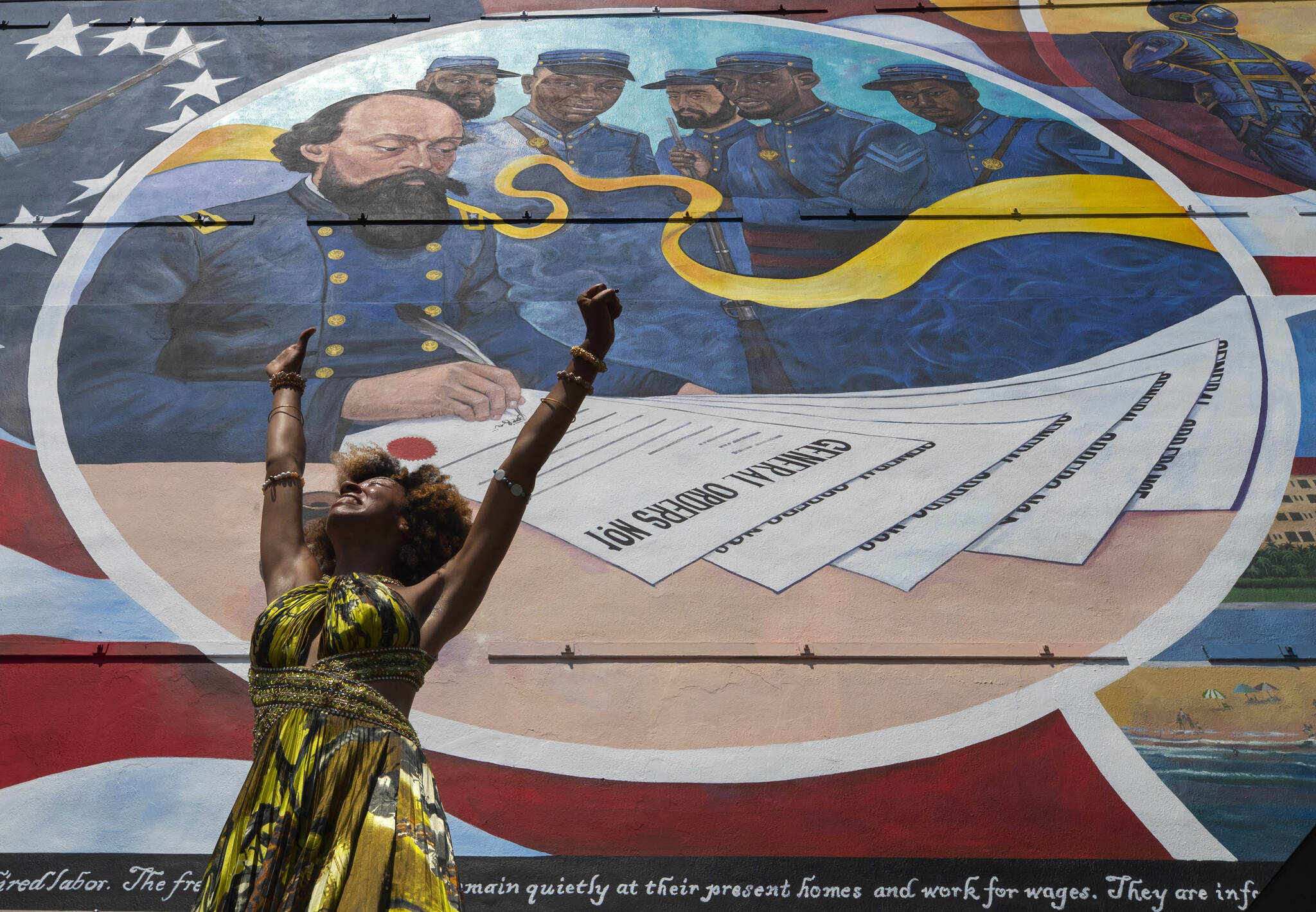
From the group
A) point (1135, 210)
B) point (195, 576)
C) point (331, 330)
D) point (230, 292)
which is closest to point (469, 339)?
point (331, 330)

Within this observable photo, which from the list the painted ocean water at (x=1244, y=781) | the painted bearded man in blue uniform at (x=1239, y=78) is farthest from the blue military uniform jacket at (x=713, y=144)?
the painted ocean water at (x=1244, y=781)

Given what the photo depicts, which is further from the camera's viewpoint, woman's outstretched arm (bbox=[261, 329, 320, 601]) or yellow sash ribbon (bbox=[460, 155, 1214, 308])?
yellow sash ribbon (bbox=[460, 155, 1214, 308])

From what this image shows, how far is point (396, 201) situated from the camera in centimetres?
646

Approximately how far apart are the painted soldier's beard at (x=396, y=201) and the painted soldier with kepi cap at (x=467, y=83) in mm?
637

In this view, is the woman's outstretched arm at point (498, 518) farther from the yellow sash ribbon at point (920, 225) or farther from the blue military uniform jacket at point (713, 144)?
the blue military uniform jacket at point (713, 144)

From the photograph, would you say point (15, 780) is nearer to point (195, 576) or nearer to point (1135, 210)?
point (195, 576)

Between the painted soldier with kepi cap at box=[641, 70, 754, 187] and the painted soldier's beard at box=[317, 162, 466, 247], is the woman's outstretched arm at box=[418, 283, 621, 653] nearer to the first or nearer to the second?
the painted soldier's beard at box=[317, 162, 466, 247]

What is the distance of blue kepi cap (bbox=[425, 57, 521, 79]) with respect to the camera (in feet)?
23.9

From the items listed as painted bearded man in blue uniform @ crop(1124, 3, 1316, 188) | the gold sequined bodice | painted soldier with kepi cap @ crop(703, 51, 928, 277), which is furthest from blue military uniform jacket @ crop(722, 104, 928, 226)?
the gold sequined bodice

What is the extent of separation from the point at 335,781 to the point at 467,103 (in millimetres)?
5711

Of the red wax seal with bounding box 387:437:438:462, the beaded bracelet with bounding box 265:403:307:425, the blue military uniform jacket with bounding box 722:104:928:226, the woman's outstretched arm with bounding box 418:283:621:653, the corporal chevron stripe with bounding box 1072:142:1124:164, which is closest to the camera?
the woman's outstretched arm with bounding box 418:283:621:653

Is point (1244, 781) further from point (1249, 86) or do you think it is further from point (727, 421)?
point (1249, 86)

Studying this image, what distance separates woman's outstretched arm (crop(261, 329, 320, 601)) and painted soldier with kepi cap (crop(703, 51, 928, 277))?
12.4 ft

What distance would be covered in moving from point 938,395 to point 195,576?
3.45 m
